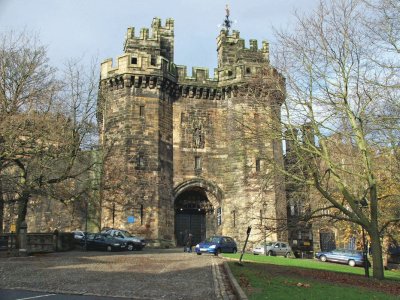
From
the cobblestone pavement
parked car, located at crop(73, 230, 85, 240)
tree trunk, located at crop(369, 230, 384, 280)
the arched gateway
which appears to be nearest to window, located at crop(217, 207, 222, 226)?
the arched gateway

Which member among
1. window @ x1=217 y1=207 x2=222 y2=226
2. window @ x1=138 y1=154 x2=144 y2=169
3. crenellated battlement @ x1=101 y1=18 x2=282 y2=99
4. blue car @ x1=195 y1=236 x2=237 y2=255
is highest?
crenellated battlement @ x1=101 y1=18 x2=282 y2=99

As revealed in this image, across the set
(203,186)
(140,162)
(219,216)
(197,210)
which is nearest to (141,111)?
(140,162)

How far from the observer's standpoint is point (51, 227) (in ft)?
114

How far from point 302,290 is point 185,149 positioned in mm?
22845

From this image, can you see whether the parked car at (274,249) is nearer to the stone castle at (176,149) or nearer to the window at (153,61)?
the stone castle at (176,149)

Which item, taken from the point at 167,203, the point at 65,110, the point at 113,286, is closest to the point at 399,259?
the point at 167,203

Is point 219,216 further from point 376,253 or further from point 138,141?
point 376,253

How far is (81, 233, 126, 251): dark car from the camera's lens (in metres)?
26.6

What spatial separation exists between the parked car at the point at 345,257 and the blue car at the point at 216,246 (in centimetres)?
731

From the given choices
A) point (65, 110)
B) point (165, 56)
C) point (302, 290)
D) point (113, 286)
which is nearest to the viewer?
point (302, 290)

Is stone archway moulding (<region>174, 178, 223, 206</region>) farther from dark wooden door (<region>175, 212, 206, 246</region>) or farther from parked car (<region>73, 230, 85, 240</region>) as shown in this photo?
parked car (<region>73, 230, 85, 240</region>)

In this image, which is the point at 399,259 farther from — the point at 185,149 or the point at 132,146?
the point at 132,146

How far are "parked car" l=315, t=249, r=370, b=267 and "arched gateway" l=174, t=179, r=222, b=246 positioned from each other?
309 inches

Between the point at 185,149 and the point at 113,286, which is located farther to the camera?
the point at 185,149
